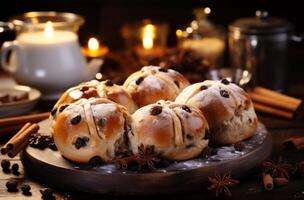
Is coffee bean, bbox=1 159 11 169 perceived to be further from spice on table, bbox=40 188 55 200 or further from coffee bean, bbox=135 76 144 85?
coffee bean, bbox=135 76 144 85

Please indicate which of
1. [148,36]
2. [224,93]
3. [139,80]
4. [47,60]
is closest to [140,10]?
[148,36]

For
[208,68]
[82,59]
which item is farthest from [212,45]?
[82,59]

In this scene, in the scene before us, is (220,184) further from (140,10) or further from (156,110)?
(140,10)

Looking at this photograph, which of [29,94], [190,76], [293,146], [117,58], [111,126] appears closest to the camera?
[111,126]

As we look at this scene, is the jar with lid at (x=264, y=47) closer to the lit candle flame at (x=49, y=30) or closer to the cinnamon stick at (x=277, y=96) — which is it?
the cinnamon stick at (x=277, y=96)

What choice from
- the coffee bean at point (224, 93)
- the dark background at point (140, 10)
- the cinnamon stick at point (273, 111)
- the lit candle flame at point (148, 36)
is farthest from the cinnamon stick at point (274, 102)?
the dark background at point (140, 10)

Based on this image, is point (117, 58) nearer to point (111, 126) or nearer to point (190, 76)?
point (190, 76)
